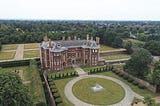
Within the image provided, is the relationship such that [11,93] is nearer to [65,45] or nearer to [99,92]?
[99,92]

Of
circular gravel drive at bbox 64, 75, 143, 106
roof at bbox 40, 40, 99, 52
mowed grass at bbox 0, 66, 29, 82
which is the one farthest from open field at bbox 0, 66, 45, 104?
roof at bbox 40, 40, 99, 52

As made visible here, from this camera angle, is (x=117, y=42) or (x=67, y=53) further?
(x=117, y=42)

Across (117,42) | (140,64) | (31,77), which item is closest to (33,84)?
(31,77)

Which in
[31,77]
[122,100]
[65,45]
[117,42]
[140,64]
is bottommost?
[122,100]

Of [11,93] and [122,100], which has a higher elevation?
[11,93]

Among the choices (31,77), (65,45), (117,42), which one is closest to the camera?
(31,77)

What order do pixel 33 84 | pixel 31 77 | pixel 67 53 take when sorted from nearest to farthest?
pixel 33 84 < pixel 31 77 < pixel 67 53

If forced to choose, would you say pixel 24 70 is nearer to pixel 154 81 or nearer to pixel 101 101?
pixel 101 101

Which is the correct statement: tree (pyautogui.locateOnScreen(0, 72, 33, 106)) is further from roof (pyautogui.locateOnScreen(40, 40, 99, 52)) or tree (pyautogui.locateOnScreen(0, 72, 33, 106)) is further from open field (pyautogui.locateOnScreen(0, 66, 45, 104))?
roof (pyautogui.locateOnScreen(40, 40, 99, 52))
